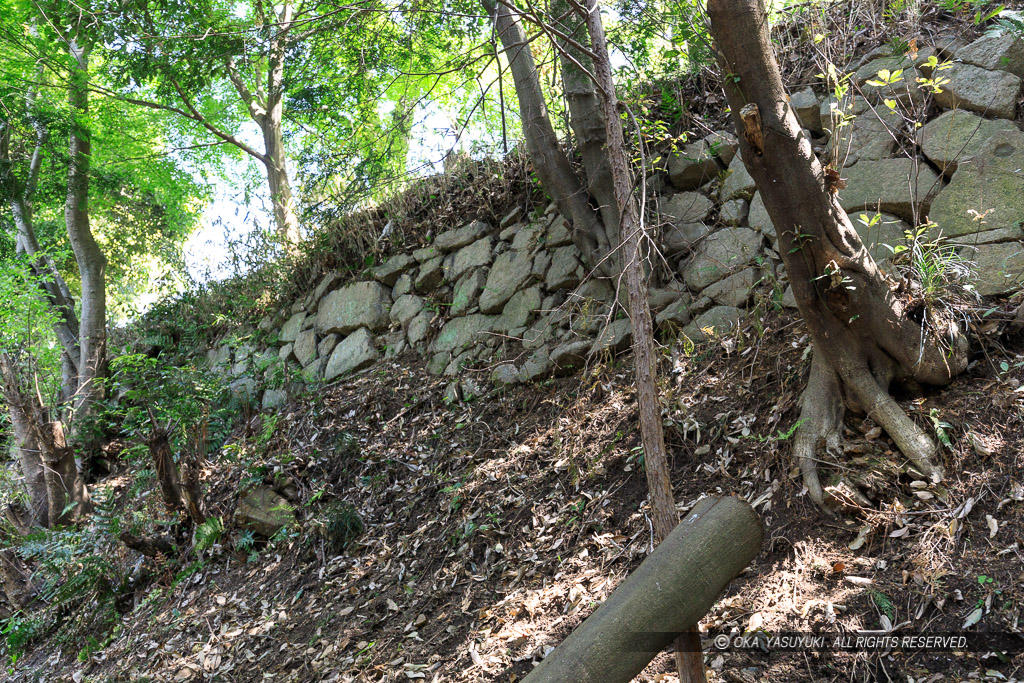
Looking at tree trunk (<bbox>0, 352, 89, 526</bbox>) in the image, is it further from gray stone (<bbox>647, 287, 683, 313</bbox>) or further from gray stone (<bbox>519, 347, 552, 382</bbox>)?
gray stone (<bbox>647, 287, 683, 313</bbox>)

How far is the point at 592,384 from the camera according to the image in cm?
508

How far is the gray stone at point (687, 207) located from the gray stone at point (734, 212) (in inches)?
5.3

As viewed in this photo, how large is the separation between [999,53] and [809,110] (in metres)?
1.23

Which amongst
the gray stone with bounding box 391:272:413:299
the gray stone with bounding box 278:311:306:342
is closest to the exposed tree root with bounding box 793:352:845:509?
the gray stone with bounding box 391:272:413:299

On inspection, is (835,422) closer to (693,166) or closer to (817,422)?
(817,422)

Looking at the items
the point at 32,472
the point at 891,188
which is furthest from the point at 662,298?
the point at 32,472

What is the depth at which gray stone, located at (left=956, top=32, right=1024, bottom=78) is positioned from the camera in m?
4.35

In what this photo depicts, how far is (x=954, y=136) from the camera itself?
4391mm

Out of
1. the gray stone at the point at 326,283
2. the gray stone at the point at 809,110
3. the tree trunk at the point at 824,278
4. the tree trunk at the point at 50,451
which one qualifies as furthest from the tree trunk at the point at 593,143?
the tree trunk at the point at 50,451

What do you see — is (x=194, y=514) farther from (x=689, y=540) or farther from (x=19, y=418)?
→ (x=689, y=540)

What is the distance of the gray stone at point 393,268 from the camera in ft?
24.9

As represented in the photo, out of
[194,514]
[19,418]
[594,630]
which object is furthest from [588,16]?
[19,418]

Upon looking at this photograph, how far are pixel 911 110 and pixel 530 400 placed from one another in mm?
3607

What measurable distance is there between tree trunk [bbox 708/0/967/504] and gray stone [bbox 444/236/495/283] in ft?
12.4
